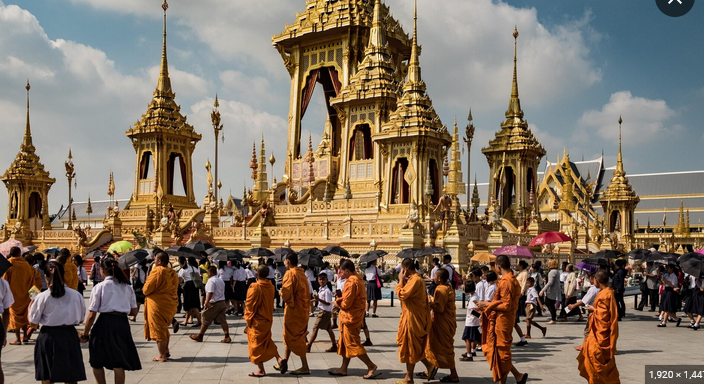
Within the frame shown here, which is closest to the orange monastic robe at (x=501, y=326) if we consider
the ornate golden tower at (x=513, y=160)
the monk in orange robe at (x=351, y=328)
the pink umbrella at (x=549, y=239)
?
the monk in orange robe at (x=351, y=328)

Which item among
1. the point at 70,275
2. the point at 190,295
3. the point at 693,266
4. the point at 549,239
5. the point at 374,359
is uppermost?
the point at 549,239

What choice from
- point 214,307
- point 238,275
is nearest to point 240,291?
point 238,275

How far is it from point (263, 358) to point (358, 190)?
2967 centimetres

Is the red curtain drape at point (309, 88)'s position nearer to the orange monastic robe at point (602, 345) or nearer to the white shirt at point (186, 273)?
the white shirt at point (186, 273)

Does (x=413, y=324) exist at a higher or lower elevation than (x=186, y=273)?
lower

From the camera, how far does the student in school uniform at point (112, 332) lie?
8.34 m

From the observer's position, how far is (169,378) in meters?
9.92

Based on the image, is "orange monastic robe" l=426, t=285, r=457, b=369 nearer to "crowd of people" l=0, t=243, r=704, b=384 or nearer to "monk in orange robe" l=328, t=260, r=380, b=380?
"crowd of people" l=0, t=243, r=704, b=384

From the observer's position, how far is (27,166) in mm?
49594

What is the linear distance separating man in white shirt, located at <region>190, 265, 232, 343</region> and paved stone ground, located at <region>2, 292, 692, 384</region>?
272mm

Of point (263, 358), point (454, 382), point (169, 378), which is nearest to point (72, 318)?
point (169, 378)

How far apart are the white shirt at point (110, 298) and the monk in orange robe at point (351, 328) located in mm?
3064

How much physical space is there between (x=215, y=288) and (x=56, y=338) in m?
5.72

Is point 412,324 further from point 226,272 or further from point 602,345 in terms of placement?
point 226,272
